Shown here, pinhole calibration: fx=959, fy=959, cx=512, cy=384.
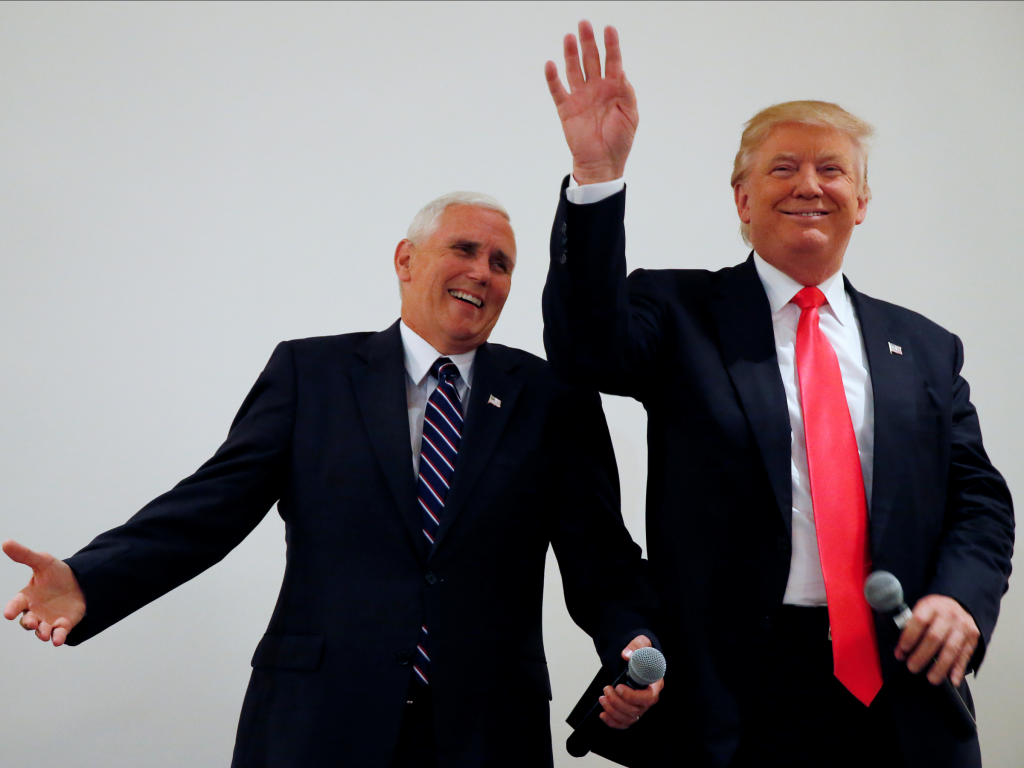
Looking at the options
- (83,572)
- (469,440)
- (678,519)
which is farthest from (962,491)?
(83,572)

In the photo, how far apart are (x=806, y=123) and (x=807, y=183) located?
0.48 feet

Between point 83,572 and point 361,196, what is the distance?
1.62 metres

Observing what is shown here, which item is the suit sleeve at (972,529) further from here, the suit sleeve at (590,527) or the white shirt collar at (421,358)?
the white shirt collar at (421,358)

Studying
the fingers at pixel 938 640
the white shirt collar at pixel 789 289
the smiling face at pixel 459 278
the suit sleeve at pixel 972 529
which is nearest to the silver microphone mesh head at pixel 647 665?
the fingers at pixel 938 640

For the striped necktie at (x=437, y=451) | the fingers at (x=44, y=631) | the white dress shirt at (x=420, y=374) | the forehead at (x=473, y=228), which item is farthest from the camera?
the forehead at (x=473, y=228)

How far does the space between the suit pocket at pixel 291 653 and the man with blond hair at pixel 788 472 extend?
63 centimetres

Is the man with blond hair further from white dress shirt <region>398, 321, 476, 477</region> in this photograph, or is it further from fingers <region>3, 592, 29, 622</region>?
fingers <region>3, 592, 29, 622</region>

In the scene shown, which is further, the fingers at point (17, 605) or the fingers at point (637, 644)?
the fingers at point (637, 644)

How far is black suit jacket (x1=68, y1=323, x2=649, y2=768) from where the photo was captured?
1.80 metres

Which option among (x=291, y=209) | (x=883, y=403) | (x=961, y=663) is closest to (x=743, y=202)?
(x=883, y=403)

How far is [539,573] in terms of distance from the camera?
203cm

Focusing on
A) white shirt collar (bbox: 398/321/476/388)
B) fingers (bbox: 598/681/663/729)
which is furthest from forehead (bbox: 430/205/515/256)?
fingers (bbox: 598/681/663/729)

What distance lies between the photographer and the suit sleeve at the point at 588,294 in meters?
1.59

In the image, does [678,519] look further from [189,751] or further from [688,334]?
[189,751]
